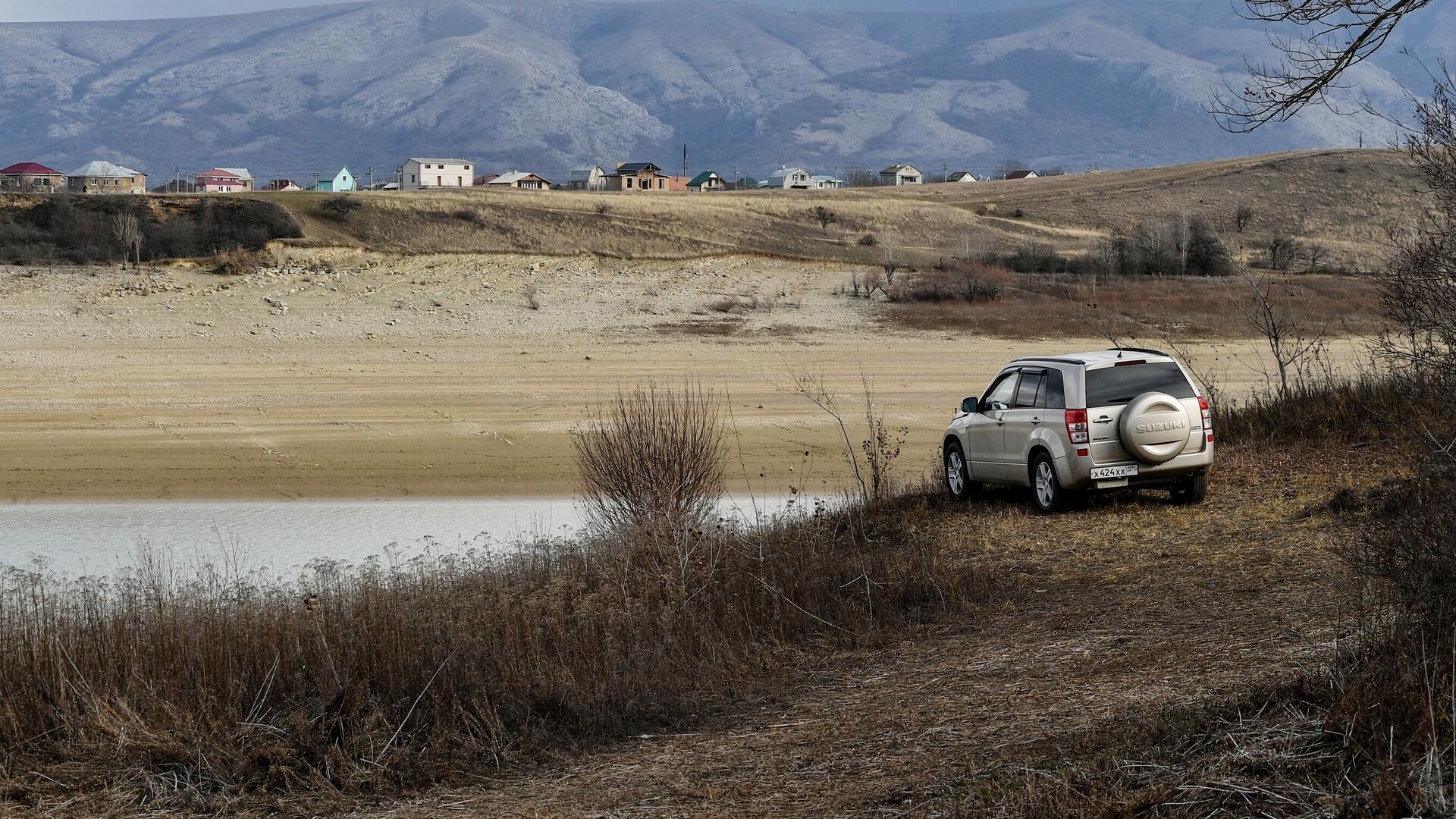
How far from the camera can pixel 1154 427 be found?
14.2 m

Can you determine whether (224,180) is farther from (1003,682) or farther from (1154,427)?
(1003,682)

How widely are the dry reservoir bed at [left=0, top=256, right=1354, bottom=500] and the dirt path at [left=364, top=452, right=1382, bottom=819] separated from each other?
9.44 metres

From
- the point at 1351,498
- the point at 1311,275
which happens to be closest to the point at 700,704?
the point at 1351,498

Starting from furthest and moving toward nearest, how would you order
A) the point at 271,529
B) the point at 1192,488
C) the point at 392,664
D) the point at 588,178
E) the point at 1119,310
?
1. the point at 588,178
2. the point at 1119,310
3. the point at 271,529
4. the point at 1192,488
5. the point at 392,664

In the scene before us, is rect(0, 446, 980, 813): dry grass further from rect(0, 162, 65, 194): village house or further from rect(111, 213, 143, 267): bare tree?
rect(0, 162, 65, 194): village house

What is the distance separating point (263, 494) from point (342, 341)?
47.1 feet

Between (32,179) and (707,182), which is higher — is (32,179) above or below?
below

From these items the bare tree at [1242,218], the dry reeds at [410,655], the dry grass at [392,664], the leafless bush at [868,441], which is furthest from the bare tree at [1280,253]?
the dry grass at [392,664]

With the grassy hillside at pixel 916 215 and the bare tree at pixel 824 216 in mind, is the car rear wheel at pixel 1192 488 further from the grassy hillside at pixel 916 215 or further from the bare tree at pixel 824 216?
the bare tree at pixel 824 216

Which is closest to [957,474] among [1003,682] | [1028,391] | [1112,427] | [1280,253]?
[1028,391]

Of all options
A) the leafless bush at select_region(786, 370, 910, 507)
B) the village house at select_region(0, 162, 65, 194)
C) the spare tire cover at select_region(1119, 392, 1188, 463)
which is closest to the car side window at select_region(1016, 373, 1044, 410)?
the spare tire cover at select_region(1119, 392, 1188, 463)

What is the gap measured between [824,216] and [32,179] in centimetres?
7453

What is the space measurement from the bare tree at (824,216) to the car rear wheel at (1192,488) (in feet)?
217

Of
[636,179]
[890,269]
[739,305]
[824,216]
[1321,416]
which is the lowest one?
[1321,416]
